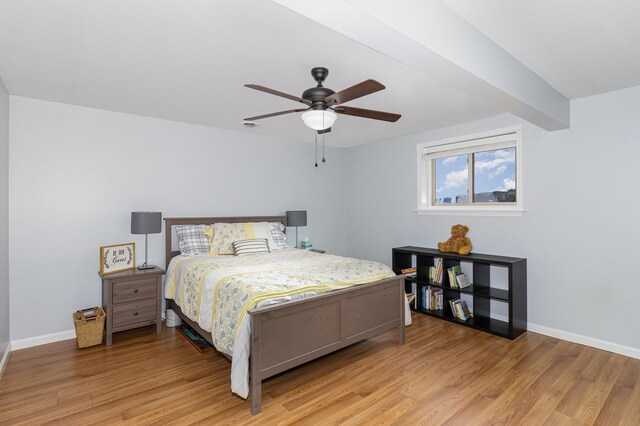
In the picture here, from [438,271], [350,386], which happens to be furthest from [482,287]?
[350,386]

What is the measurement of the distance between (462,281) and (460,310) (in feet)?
1.11

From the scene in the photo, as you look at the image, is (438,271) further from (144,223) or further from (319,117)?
(144,223)

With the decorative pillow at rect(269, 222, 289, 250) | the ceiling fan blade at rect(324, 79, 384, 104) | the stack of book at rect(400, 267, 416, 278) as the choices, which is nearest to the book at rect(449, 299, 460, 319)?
the stack of book at rect(400, 267, 416, 278)

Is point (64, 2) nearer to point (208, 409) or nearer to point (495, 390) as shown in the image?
point (208, 409)

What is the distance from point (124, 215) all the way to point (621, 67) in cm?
477

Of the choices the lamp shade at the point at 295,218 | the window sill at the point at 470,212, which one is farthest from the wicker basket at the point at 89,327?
the window sill at the point at 470,212

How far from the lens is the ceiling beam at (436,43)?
55.4 inches

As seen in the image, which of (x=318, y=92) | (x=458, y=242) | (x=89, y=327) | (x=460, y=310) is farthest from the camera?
(x=458, y=242)

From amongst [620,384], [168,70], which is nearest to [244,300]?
[168,70]

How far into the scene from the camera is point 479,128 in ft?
13.2

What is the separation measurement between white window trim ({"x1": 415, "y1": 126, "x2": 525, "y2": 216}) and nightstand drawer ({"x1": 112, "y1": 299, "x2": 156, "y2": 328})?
351 cm

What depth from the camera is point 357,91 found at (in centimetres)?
210

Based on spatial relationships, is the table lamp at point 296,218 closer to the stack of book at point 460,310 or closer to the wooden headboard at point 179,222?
the wooden headboard at point 179,222

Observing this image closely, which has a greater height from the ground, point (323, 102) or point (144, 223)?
point (323, 102)
